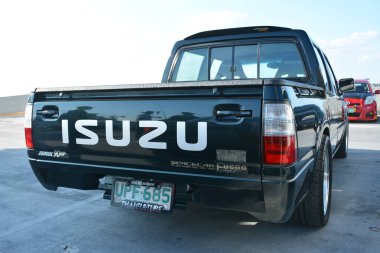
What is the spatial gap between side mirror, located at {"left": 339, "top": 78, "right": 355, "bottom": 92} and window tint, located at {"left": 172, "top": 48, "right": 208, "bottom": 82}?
7.53 ft

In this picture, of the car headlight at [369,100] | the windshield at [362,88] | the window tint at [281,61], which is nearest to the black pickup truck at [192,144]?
the window tint at [281,61]

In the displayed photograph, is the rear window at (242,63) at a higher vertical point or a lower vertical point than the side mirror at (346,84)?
higher

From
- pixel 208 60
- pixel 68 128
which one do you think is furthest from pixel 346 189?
pixel 68 128

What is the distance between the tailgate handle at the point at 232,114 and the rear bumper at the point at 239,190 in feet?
1.27

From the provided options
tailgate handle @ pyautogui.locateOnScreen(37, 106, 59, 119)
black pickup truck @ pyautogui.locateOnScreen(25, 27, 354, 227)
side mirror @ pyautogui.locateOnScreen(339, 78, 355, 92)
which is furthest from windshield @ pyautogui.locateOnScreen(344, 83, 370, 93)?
tailgate handle @ pyautogui.locateOnScreen(37, 106, 59, 119)

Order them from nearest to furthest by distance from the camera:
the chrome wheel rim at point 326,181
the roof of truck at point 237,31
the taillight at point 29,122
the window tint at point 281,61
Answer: the taillight at point 29,122
the chrome wheel rim at point 326,181
the window tint at point 281,61
the roof of truck at point 237,31

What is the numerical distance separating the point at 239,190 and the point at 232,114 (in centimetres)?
49

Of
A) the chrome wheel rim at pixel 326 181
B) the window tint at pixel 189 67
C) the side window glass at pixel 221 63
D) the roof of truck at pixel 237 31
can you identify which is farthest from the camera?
the window tint at pixel 189 67

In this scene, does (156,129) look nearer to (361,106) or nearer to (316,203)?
(316,203)

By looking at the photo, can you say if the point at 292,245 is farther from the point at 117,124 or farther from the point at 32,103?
the point at 32,103

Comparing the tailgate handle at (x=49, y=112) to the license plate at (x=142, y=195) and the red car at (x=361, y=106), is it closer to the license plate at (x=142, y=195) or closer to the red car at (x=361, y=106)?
the license plate at (x=142, y=195)

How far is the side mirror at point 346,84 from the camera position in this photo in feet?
16.4

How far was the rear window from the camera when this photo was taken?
141 inches

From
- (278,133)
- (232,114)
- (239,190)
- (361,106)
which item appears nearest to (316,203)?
(239,190)
